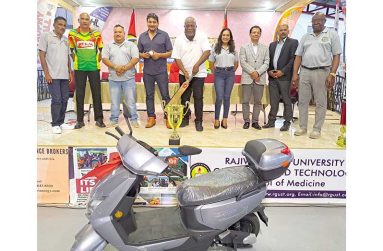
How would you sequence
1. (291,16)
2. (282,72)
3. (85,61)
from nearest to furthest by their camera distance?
1. (85,61)
2. (282,72)
3. (291,16)

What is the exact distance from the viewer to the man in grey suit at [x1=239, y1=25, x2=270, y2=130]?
4105 mm

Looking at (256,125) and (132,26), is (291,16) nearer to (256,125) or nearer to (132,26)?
(256,125)

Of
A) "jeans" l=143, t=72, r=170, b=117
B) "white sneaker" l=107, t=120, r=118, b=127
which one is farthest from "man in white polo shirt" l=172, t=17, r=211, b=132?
"white sneaker" l=107, t=120, r=118, b=127

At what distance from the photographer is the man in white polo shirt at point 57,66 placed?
366cm

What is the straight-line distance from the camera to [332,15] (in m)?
3.90

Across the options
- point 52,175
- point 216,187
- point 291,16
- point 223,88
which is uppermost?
point 291,16

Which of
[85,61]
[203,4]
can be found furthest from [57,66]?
[203,4]

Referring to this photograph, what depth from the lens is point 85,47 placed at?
3.86 m

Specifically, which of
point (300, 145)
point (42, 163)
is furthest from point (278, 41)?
point (42, 163)

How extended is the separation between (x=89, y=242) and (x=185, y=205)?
599 mm

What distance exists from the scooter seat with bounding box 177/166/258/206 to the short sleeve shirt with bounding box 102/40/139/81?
2.01 m

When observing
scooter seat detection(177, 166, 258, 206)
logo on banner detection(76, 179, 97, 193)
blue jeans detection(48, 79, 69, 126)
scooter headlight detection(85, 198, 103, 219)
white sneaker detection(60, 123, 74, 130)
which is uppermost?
blue jeans detection(48, 79, 69, 126)

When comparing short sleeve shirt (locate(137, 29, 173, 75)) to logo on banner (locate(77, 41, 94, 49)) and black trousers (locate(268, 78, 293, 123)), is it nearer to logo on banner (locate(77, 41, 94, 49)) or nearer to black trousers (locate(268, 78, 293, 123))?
logo on banner (locate(77, 41, 94, 49))

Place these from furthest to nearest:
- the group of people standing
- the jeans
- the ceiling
Result: the ceiling → the jeans → the group of people standing
